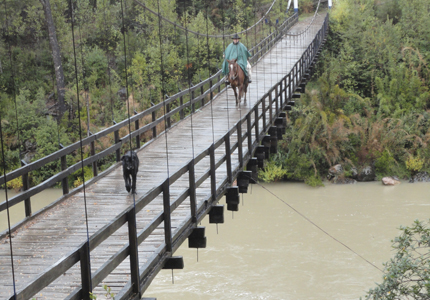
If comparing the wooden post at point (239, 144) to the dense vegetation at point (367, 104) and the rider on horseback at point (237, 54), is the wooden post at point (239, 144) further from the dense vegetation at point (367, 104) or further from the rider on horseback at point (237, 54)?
the dense vegetation at point (367, 104)

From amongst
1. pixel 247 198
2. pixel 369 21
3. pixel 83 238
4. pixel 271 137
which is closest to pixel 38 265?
pixel 83 238

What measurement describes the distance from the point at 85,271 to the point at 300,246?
45.2 feet

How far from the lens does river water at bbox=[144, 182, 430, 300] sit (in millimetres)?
15070

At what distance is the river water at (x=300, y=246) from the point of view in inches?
593

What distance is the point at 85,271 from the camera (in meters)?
4.14

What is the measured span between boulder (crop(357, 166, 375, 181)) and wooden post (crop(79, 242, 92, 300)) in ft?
65.2

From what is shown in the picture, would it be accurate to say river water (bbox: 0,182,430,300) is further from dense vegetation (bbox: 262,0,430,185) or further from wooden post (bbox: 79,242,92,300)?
wooden post (bbox: 79,242,92,300)

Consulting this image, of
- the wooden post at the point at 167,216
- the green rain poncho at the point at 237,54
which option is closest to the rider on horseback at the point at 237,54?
the green rain poncho at the point at 237,54

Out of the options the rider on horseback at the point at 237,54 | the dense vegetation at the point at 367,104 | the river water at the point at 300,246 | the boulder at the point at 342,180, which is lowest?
the river water at the point at 300,246

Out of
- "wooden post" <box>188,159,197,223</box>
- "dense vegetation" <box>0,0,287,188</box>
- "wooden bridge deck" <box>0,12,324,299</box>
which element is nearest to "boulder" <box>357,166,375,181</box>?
"dense vegetation" <box>0,0,287,188</box>

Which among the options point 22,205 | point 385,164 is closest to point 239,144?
point 22,205

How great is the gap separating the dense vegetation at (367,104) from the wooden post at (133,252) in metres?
17.5

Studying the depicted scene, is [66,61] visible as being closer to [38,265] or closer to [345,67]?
[345,67]

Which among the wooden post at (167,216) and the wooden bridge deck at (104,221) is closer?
the wooden bridge deck at (104,221)
